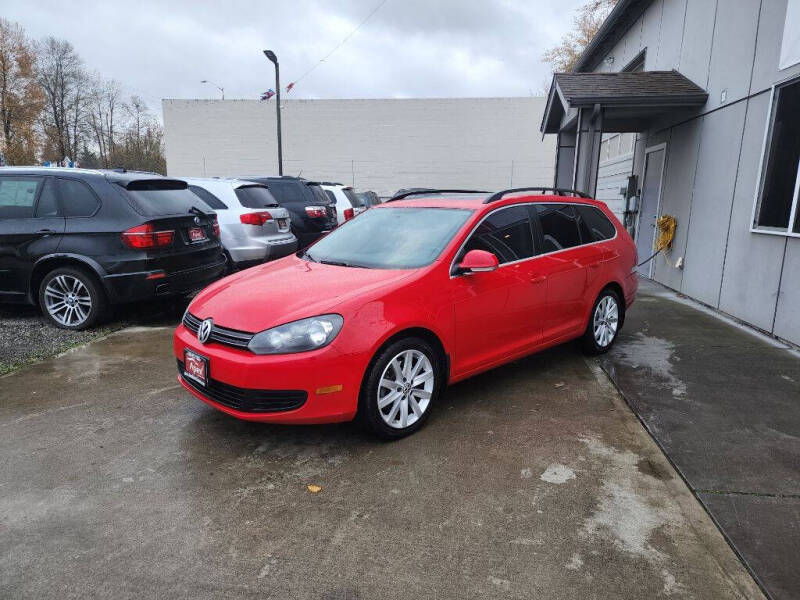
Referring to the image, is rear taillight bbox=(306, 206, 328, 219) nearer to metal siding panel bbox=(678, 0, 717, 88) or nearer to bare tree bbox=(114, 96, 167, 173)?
metal siding panel bbox=(678, 0, 717, 88)

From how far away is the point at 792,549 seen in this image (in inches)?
94.3

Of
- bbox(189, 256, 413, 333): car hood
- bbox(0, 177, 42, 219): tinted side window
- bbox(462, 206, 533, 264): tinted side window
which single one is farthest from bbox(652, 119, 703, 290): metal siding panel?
bbox(0, 177, 42, 219): tinted side window

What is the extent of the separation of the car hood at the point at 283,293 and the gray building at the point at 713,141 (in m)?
4.81

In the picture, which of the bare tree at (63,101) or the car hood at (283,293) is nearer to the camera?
the car hood at (283,293)

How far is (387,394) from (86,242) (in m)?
4.16

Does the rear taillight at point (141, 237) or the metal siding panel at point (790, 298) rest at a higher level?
the rear taillight at point (141, 237)

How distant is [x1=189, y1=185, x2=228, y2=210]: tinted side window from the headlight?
5416 millimetres

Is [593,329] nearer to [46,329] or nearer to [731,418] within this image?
[731,418]

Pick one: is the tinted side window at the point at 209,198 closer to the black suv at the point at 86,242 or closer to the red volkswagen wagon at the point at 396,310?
the black suv at the point at 86,242

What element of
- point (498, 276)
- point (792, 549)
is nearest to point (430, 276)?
point (498, 276)

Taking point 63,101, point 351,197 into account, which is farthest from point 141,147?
point 351,197

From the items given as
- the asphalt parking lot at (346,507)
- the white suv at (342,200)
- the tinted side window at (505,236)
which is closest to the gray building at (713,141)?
the tinted side window at (505,236)

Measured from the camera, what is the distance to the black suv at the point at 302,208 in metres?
10.1

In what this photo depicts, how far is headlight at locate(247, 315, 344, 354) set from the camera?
3.00m
